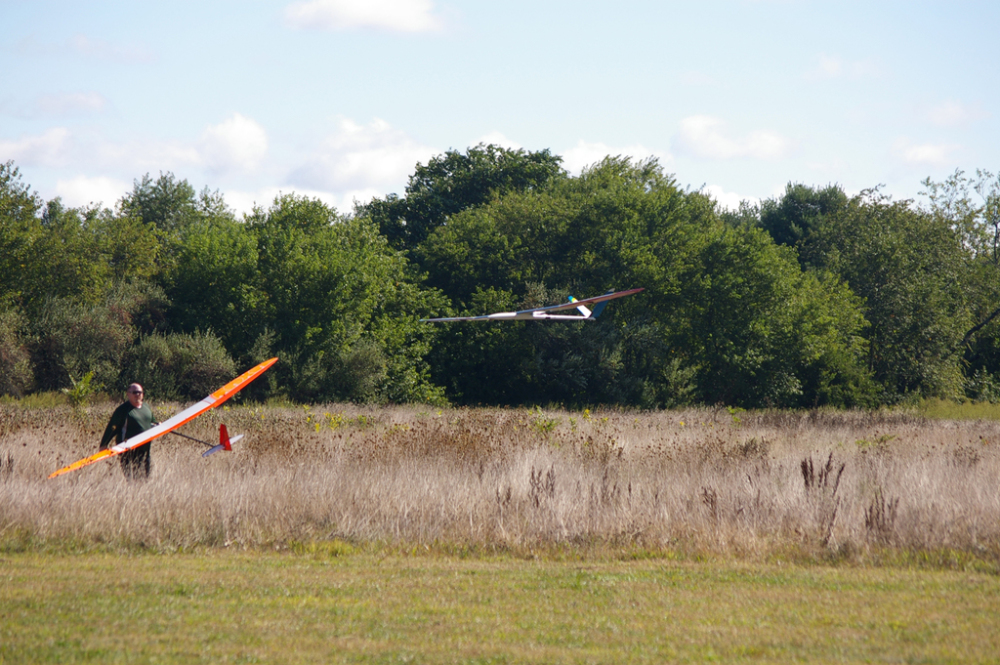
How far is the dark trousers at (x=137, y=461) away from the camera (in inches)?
Result: 392

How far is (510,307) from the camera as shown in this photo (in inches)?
1405

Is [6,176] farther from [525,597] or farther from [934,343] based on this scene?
[934,343]

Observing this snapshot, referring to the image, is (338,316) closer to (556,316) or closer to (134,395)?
(556,316)

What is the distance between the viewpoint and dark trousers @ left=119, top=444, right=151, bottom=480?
996cm

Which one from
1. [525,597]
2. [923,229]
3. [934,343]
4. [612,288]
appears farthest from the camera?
[923,229]

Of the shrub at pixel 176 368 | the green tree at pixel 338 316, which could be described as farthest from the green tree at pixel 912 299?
the shrub at pixel 176 368

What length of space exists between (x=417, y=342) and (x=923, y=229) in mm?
26607

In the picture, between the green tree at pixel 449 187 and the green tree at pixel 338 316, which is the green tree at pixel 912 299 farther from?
the green tree at pixel 338 316

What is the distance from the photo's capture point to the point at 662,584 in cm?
739

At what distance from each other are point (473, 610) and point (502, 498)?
319 cm

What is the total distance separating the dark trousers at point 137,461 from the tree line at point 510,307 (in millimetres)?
20258

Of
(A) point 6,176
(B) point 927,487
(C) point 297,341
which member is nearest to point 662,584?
(B) point 927,487

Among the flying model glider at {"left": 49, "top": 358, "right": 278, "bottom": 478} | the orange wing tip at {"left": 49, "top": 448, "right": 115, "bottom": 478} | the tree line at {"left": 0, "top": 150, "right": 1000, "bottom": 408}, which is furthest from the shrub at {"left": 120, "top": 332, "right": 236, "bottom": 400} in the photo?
the orange wing tip at {"left": 49, "top": 448, "right": 115, "bottom": 478}

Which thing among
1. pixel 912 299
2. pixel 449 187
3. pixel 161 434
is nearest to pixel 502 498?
pixel 161 434
